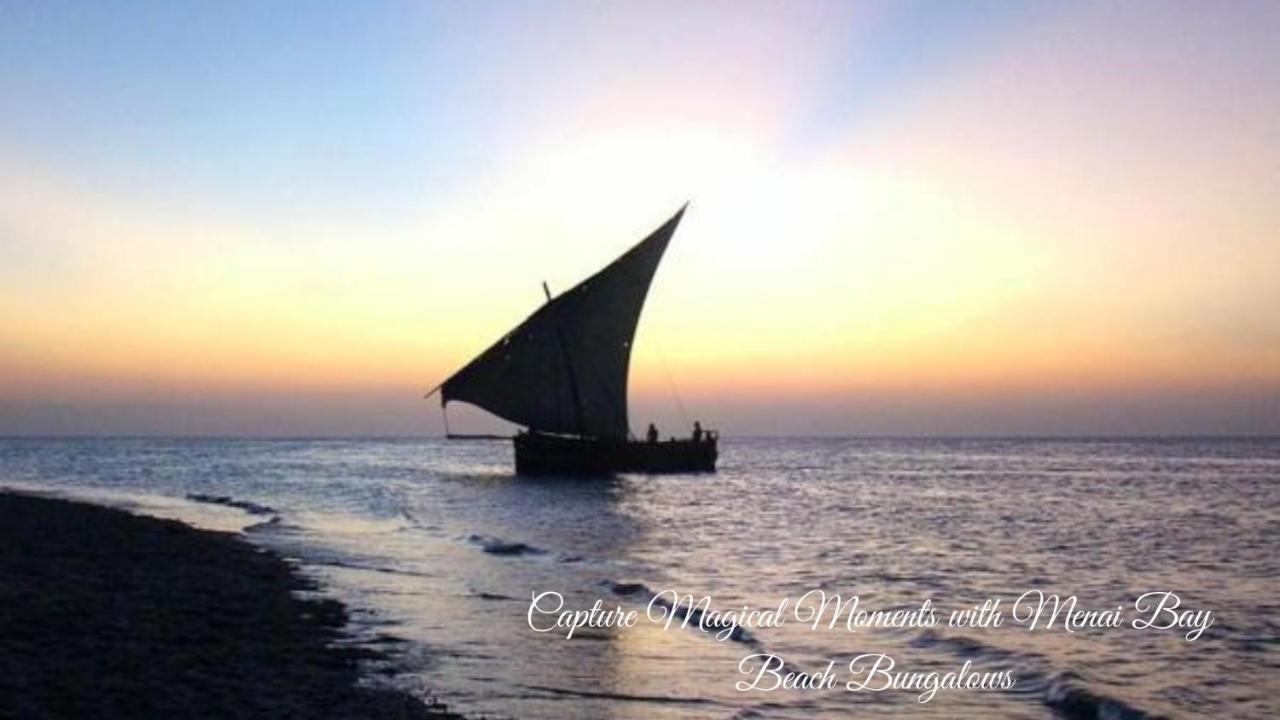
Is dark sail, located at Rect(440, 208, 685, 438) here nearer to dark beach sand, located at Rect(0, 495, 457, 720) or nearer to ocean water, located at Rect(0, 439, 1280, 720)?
ocean water, located at Rect(0, 439, 1280, 720)

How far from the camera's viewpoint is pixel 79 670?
32.0 feet

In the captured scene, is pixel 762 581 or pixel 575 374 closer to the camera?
pixel 762 581

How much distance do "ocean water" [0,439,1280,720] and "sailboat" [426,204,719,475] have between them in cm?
636

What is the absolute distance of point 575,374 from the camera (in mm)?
54062

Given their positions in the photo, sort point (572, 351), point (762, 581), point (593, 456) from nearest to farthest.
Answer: point (762, 581) < point (572, 351) < point (593, 456)

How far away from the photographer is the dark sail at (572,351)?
171 ft

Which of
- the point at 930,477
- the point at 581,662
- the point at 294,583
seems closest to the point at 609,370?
the point at 930,477

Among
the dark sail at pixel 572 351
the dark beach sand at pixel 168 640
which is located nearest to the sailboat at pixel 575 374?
the dark sail at pixel 572 351

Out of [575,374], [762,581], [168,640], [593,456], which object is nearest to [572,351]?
[575,374]

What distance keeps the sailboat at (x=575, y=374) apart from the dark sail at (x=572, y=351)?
1.8 inches

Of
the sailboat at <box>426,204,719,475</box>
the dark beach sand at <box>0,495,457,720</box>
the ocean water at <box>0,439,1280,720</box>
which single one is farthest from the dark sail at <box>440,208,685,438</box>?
the dark beach sand at <box>0,495,457,720</box>

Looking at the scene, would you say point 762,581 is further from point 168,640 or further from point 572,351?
point 572,351

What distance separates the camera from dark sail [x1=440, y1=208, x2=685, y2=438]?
5212 centimetres

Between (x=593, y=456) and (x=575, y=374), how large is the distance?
15.4 ft
